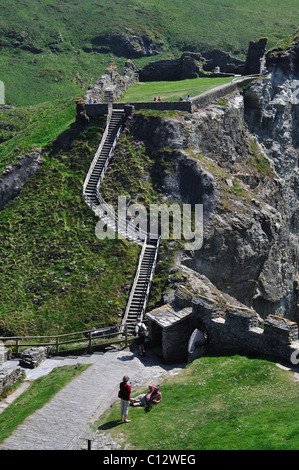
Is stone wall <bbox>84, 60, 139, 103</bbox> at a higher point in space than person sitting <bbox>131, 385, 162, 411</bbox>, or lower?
higher

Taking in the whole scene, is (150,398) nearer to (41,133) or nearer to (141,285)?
(141,285)

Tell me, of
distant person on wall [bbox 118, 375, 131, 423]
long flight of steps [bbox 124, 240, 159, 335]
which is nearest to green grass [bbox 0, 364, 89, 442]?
distant person on wall [bbox 118, 375, 131, 423]

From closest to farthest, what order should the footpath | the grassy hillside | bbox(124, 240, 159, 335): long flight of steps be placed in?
the footpath
bbox(124, 240, 159, 335): long flight of steps
the grassy hillside

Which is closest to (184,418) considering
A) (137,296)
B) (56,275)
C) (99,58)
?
(137,296)

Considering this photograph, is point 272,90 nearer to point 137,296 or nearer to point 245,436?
point 137,296

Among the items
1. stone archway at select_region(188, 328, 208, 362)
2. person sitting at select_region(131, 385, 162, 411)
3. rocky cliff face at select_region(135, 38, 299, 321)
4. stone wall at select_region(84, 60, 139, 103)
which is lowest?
person sitting at select_region(131, 385, 162, 411)

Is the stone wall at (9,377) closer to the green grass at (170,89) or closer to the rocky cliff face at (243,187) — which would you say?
the rocky cliff face at (243,187)

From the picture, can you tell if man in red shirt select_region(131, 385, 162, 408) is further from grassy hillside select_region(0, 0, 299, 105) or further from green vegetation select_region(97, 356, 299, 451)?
grassy hillside select_region(0, 0, 299, 105)

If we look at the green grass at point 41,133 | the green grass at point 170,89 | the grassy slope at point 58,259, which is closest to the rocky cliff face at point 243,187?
the green grass at point 170,89
